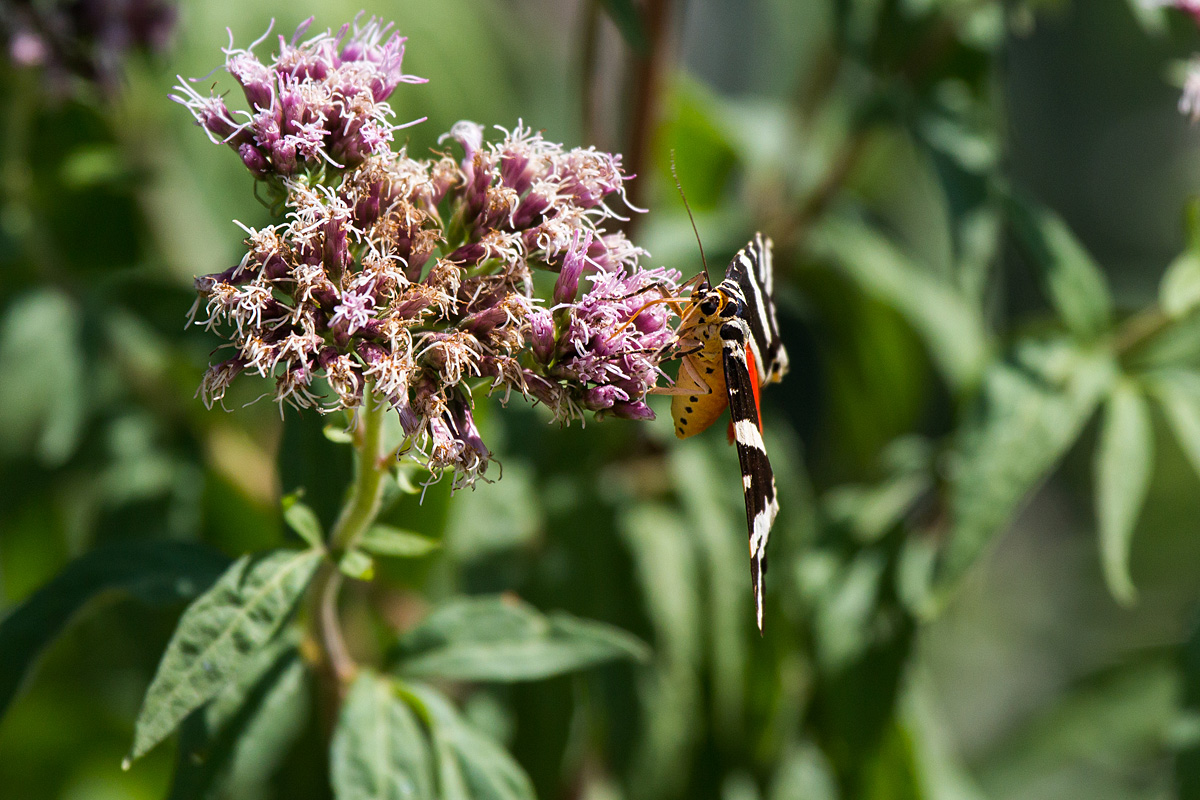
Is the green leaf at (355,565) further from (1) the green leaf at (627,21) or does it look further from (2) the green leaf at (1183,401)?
(2) the green leaf at (1183,401)

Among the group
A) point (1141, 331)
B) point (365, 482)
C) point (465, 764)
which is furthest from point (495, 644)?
point (1141, 331)

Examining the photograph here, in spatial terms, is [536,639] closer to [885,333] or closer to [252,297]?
[252,297]

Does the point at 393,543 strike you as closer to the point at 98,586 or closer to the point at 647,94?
the point at 98,586

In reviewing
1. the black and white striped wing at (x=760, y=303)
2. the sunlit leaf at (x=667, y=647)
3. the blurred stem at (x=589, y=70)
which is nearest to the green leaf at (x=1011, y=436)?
the black and white striped wing at (x=760, y=303)

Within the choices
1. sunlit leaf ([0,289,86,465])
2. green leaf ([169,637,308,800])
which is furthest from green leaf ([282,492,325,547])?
sunlit leaf ([0,289,86,465])

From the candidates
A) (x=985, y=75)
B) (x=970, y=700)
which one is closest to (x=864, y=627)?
(x=985, y=75)

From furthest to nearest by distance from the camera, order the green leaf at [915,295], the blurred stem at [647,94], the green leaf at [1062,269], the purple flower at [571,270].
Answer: the green leaf at [915,295] → the blurred stem at [647,94] → the green leaf at [1062,269] → the purple flower at [571,270]

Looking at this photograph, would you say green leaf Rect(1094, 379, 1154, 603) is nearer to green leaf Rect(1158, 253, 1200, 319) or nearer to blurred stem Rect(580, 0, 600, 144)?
green leaf Rect(1158, 253, 1200, 319)
